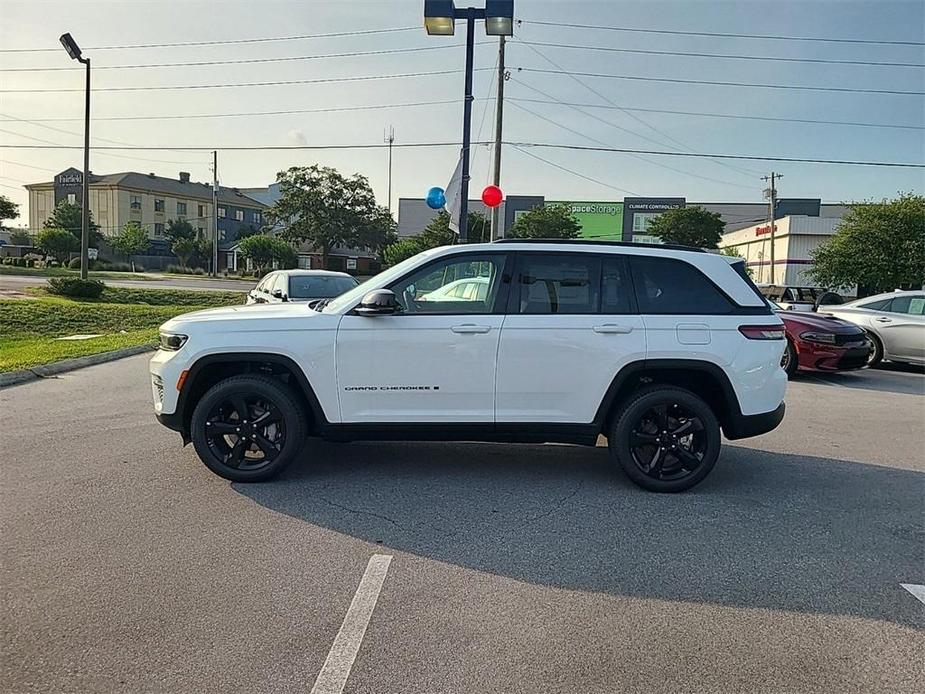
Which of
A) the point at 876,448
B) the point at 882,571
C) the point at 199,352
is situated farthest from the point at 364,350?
the point at 876,448

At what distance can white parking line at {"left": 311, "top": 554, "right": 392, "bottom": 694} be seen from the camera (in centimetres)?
279

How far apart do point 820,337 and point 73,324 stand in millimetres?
15320

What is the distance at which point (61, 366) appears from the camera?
10.2m

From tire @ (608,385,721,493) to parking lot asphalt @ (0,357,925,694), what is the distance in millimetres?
160

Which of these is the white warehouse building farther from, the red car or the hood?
the red car

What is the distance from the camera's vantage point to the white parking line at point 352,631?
2.79 meters

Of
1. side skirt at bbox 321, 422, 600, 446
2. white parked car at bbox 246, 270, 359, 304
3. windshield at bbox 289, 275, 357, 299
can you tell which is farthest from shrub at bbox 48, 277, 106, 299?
side skirt at bbox 321, 422, 600, 446

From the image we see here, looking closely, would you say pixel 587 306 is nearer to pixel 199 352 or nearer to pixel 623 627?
pixel 623 627

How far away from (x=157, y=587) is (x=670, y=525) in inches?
121

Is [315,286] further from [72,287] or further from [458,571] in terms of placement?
[72,287]

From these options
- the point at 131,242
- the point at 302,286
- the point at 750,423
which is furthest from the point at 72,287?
the point at 131,242

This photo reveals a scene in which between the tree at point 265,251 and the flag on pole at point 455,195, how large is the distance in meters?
52.2

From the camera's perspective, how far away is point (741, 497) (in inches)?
202

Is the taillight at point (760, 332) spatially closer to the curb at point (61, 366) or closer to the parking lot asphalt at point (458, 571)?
the parking lot asphalt at point (458, 571)
